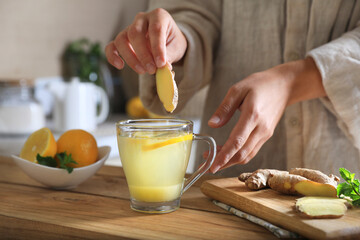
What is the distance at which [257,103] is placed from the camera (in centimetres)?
87

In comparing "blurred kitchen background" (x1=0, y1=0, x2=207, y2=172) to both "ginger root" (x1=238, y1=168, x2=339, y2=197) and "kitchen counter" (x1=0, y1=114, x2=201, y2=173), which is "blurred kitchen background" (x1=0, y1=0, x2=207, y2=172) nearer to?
"kitchen counter" (x1=0, y1=114, x2=201, y2=173)

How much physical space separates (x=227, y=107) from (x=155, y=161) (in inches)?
7.7

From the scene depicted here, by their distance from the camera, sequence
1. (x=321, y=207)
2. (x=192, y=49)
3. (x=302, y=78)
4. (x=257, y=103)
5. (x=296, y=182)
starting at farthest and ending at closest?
(x=192, y=49)
(x=302, y=78)
(x=257, y=103)
(x=296, y=182)
(x=321, y=207)

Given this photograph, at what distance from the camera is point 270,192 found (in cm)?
79

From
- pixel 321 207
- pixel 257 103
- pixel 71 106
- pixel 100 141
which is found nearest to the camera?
pixel 321 207

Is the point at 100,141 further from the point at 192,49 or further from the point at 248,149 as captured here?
the point at 248,149

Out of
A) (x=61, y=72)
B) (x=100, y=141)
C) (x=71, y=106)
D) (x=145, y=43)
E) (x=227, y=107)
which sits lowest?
(x=100, y=141)

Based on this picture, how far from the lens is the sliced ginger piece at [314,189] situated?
735 mm

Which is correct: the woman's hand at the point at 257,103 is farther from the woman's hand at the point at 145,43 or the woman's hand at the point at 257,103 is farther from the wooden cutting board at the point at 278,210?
the woman's hand at the point at 145,43

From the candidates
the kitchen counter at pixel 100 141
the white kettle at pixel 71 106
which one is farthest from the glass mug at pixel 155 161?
the white kettle at pixel 71 106

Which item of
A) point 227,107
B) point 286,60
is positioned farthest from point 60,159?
point 286,60

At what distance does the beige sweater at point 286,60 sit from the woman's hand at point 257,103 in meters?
0.05

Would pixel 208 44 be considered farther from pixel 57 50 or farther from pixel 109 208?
pixel 57 50

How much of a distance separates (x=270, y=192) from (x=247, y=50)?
1.93 feet
